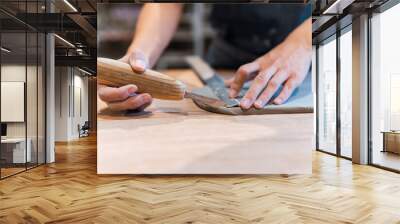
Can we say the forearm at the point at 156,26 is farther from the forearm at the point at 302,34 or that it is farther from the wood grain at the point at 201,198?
the wood grain at the point at 201,198

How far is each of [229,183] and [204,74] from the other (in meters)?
1.74

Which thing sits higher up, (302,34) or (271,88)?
(302,34)

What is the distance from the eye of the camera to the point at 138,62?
6238 millimetres

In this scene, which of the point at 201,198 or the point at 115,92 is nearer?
the point at 201,198

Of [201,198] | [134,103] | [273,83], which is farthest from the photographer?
[273,83]

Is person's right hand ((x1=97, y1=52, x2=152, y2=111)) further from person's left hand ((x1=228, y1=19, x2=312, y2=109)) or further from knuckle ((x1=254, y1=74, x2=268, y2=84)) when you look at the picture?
knuckle ((x1=254, y1=74, x2=268, y2=84))

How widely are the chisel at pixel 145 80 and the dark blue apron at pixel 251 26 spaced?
791 mm

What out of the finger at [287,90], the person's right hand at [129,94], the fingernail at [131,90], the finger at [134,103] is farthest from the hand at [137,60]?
the finger at [287,90]

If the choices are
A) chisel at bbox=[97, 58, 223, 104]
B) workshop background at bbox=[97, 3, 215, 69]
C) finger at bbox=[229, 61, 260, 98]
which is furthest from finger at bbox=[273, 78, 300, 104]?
workshop background at bbox=[97, 3, 215, 69]

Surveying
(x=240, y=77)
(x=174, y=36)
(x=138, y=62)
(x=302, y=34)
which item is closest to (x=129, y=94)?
(x=138, y=62)

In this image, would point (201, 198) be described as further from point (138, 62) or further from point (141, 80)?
point (138, 62)

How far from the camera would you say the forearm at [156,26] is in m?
6.35

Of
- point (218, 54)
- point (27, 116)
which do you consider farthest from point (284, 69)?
point (27, 116)

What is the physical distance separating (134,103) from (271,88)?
7.13 feet
